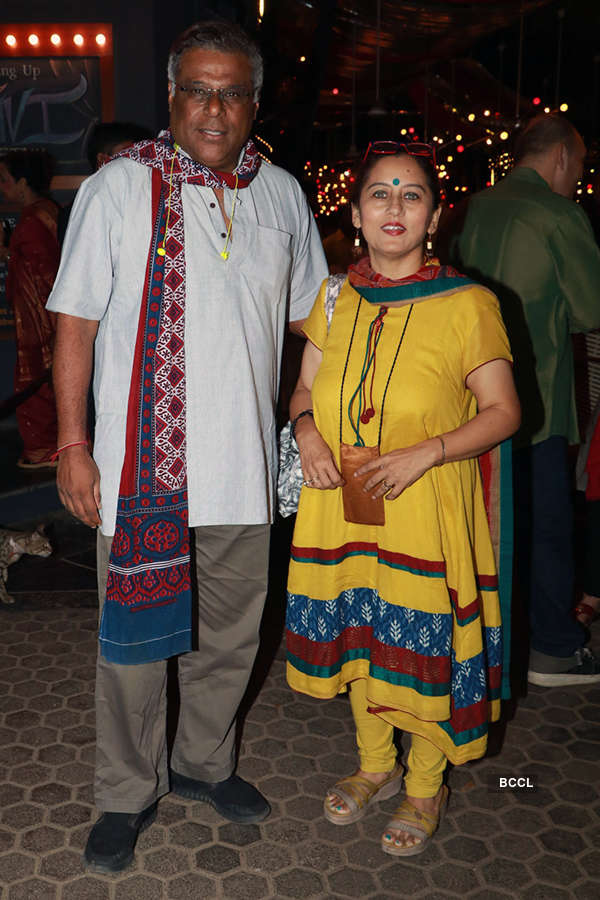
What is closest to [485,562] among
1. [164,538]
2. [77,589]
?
[164,538]

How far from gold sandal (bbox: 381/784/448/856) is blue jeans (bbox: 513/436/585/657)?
1.04 meters

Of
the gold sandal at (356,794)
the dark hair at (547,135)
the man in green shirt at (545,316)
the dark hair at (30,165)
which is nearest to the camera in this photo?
the gold sandal at (356,794)

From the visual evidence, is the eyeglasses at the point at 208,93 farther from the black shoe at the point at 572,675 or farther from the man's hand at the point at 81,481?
the black shoe at the point at 572,675

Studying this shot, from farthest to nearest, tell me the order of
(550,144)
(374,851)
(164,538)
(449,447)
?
1. (550,144)
2. (374,851)
3. (164,538)
4. (449,447)

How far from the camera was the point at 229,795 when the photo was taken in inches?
100

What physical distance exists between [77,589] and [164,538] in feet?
7.04

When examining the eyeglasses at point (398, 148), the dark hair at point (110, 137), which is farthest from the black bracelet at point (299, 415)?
the dark hair at point (110, 137)

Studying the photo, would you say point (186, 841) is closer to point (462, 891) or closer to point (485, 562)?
point (462, 891)

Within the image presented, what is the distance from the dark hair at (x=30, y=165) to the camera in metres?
5.46

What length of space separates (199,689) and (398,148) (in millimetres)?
1524

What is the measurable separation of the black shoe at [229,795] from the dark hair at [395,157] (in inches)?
64.2

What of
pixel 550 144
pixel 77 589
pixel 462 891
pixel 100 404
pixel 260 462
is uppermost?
pixel 550 144

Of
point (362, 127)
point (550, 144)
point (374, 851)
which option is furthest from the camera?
point (362, 127)

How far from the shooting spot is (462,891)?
2.24 m
